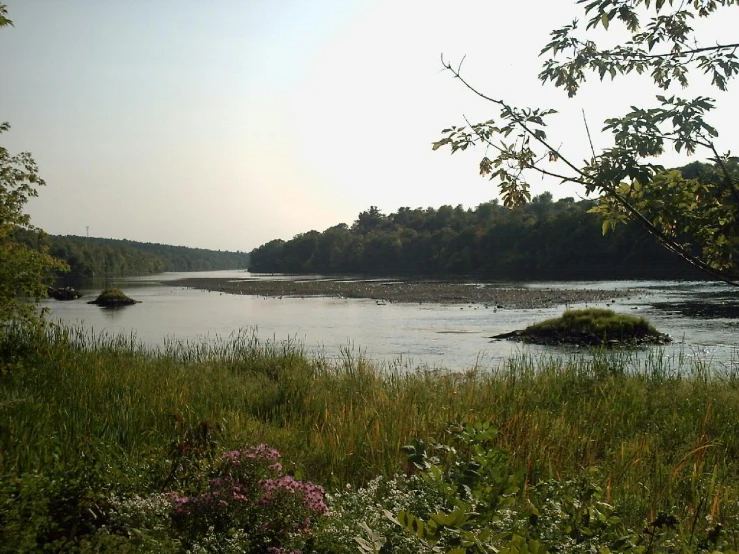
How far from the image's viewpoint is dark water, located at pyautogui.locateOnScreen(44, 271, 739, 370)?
21.2m

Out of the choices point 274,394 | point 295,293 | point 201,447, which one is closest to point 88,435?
point 201,447

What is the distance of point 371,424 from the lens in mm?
6766

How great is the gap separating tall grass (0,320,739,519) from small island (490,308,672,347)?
473 inches

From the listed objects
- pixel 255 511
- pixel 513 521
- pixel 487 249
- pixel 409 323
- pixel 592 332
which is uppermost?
pixel 487 249

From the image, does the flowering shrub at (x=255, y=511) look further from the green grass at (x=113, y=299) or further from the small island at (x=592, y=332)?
the green grass at (x=113, y=299)

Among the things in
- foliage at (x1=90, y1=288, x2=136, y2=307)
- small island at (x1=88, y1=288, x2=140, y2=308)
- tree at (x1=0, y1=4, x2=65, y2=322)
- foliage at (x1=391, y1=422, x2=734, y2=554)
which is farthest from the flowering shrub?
foliage at (x1=90, y1=288, x2=136, y2=307)

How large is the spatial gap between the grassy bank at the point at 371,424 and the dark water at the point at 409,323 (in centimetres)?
459

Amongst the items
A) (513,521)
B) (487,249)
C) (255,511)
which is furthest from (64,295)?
(487,249)

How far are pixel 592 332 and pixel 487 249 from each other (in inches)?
3584

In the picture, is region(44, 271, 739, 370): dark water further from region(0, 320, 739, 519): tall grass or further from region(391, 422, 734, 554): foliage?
region(391, 422, 734, 554): foliage

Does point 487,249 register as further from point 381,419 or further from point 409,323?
point 381,419

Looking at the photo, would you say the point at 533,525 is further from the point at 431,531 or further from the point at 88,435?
the point at 88,435

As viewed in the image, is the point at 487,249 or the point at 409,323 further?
the point at 487,249

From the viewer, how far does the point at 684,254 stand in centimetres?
386
